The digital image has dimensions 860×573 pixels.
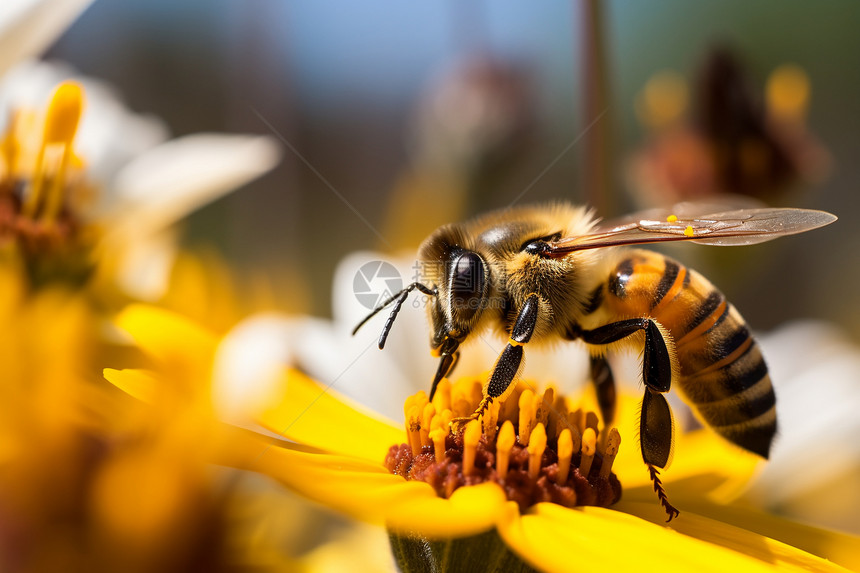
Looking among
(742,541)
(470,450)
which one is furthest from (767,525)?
(470,450)

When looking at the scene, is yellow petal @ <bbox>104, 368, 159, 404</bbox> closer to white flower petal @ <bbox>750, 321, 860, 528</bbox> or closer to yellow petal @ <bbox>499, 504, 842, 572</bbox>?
yellow petal @ <bbox>499, 504, 842, 572</bbox>

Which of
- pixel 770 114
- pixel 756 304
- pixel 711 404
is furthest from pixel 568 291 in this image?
pixel 756 304

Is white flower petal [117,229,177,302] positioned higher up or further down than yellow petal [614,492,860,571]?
higher up

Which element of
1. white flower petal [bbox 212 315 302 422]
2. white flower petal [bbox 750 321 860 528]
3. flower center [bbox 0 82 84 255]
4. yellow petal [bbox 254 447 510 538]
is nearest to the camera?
yellow petal [bbox 254 447 510 538]

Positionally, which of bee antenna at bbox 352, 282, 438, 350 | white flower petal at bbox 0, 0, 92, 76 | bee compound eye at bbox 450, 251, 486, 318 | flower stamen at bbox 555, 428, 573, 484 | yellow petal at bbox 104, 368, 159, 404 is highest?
white flower petal at bbox 0, 0, 92, 76

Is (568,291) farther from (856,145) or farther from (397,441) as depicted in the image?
(856,145)

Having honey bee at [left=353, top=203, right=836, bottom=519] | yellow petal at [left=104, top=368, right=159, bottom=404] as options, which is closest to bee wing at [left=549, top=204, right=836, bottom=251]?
honey bee at [left=353, top=203, right=836, bottom=519]

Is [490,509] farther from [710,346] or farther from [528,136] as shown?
[528,136]
